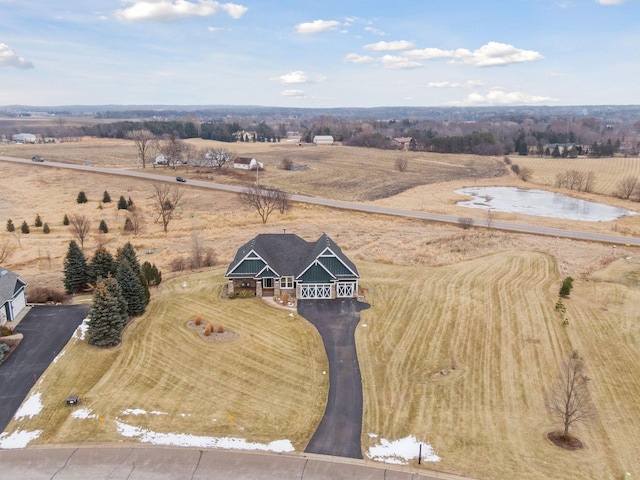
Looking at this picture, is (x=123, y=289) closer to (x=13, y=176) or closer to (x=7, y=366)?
(x=7, y=366)

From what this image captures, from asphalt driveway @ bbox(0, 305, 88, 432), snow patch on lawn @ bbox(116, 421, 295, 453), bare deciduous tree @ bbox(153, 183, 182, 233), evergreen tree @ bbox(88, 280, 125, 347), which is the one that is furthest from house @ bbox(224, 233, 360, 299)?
bare deciduous tree @ bbox(153, 183, 182, 233)

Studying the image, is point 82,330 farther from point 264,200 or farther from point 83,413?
point 264,200

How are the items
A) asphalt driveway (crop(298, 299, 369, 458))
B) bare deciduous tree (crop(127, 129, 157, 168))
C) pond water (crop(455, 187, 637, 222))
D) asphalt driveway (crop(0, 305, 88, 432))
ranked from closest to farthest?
1. asphalt driveway (crop(298, 299, 369, 458))
2. asphalt driveway (crop(0, 305, 88, 432))
3. pond water (crop(455, 187, 637, 222))
4. bare deciduous tree (crop(127, 129, 157, 168))

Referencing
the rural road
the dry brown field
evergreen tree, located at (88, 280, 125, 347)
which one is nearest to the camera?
the dry brown field

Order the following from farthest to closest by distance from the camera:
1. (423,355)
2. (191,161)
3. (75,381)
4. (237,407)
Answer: (191,161)
(423,355)
(75,381)
(237,407)

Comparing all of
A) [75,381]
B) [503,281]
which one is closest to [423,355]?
[503,281]

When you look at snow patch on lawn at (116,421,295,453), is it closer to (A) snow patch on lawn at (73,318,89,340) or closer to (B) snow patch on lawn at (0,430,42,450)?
(B) snow patch on lawn at (0,430,42,450)

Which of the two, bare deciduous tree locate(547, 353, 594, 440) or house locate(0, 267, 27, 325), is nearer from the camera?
bare deciduous tree locate(547, 353, 594, 440)

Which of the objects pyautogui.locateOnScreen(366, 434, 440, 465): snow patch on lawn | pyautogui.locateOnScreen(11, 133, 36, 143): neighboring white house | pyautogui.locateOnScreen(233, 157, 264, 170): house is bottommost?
pyautogui.locateOnScreen(366, 434, 440, 465): snow patch on lawn
